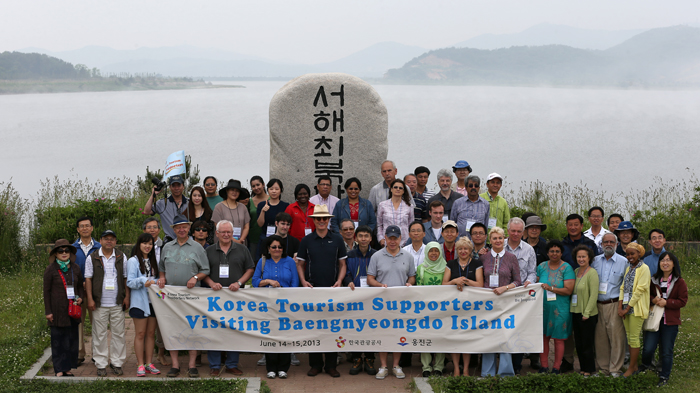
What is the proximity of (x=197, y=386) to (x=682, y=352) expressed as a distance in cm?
581

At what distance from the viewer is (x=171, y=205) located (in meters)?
8.34

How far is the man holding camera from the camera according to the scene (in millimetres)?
8258

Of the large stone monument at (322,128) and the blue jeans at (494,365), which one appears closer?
the blue jeans at (494,365)

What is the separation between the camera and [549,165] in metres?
28.1

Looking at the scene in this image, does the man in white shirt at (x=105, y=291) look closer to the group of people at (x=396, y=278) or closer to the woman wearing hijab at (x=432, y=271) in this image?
the group of people at (x=396, y=278)

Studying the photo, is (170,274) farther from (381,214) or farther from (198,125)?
(198,125)

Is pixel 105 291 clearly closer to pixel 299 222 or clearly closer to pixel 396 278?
pixel 299 222

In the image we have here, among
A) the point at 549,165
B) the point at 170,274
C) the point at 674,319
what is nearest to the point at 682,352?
the point at 674,319

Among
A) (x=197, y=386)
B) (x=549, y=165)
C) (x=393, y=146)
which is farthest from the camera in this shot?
(x=393, y=146)

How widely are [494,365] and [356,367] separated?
5.09 ft

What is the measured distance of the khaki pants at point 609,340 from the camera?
707 cm

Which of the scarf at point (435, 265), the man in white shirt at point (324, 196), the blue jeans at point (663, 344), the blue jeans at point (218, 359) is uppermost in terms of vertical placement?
the man in white shirt at point (324, 196)

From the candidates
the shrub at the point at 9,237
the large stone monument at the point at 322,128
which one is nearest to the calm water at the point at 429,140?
the shrub at the point at 9,237

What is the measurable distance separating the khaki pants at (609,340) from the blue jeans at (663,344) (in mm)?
234
